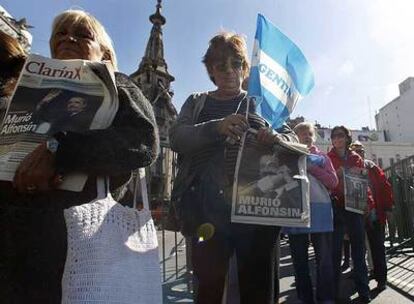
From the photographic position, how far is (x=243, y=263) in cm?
232

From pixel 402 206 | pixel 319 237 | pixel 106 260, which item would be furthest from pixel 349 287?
pixel 106 260

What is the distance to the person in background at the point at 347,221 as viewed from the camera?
179 inches

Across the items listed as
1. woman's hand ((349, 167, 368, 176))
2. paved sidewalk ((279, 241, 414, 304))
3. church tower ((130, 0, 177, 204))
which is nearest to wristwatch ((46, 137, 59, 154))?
paved sidewalk ((279, 241, 414, 304))

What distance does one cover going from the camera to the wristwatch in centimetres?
136

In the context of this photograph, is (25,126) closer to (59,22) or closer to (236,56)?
(59,22)

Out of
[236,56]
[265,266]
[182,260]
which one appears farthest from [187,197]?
[182,260]

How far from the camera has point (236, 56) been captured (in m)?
2.69

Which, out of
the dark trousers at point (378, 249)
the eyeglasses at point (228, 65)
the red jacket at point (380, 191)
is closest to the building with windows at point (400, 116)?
the red jacket at point (380, 191)

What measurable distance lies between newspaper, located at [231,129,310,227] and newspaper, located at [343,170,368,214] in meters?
2.70

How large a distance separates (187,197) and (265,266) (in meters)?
0.62

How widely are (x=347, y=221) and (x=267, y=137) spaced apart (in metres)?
3.06

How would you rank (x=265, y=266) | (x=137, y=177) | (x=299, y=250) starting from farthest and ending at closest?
(x=299, y=250)
(x=265, y=266)
(x=137, y=177)

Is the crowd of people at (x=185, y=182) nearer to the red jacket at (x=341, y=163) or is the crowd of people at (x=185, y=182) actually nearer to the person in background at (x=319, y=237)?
the person in background at (x=319, y=237)

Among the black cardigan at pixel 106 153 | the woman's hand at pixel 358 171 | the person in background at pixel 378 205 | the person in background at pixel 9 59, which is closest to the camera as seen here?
the black cardigan at pixel 106 153
